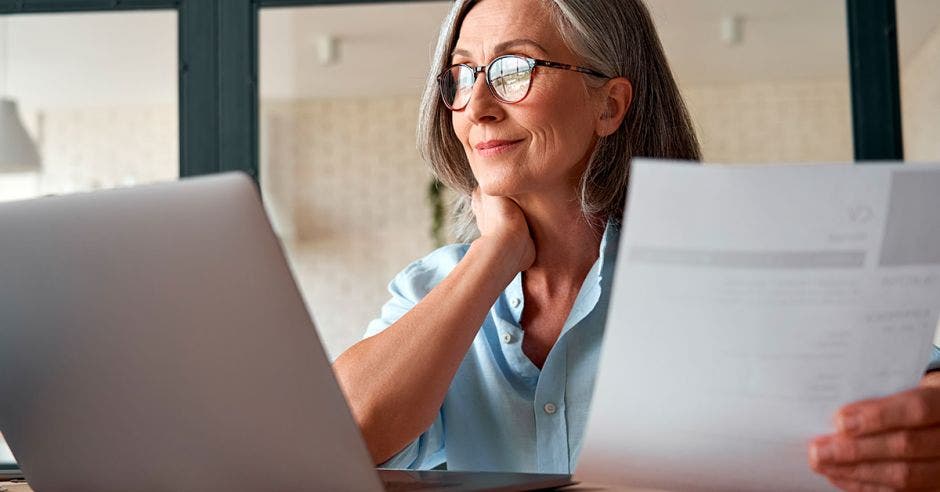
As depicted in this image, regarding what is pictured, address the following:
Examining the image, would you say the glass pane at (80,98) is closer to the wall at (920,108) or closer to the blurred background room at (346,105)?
the blurred background room at (346,105)

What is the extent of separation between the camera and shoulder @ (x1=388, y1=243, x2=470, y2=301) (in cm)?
154

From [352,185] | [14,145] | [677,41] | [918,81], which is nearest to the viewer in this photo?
[918,81]

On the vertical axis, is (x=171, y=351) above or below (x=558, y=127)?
below

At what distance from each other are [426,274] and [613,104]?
36 cm

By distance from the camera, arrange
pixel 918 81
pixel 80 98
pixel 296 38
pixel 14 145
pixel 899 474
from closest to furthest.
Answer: pixel 899 474
pixel 918 81
pixel 14 145
pixel 80 98
pixel 296 38

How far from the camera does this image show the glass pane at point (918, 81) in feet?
7.98

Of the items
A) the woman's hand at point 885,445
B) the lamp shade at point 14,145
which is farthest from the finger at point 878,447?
the lamp shade at point 14,145

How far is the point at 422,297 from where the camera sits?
1548 millimetres

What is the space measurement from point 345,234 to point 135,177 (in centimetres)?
313

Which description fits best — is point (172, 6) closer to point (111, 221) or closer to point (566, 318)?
point (566, 318)

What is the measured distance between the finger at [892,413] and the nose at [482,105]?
0.77m

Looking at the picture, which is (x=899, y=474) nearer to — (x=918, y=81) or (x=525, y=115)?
(x=525, y=115)

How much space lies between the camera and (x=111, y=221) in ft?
2.44

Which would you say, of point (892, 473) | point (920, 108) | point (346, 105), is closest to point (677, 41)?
point (920, 108)
